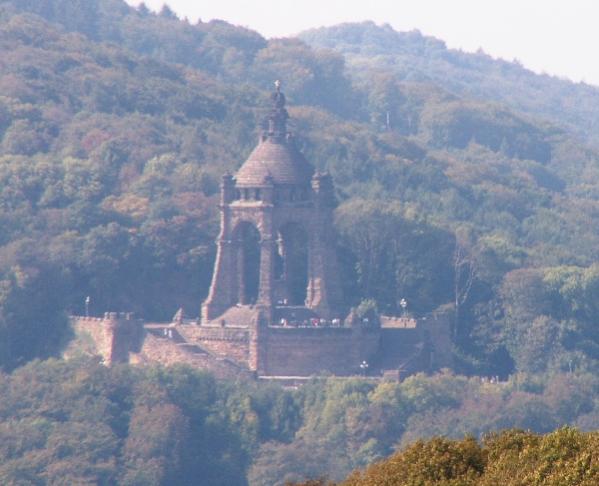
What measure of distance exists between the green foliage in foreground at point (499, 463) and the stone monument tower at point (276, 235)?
154ft

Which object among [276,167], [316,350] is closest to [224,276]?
[276,167]

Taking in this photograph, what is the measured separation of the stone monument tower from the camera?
106 metres

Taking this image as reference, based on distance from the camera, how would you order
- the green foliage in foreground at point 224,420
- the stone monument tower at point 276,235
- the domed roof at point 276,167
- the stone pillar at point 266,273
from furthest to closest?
the domed roof at point 276,167, the stone monument tower at point 276,235, the stone pillar at point 266,273, the green foliage in foreground at point 224,420

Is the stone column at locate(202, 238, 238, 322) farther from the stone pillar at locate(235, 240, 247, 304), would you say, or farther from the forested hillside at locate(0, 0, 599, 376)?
the forested hillside at locate(0, 0, 599, 376)

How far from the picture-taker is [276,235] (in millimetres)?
106625

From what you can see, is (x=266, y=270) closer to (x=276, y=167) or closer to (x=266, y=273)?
(x=266, y=273)

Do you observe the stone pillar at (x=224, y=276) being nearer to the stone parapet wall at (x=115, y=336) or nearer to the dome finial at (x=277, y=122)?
the stone parapet wall at (x=115, y=336)

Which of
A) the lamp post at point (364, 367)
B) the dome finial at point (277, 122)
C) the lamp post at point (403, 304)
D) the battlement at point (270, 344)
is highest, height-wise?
the dome finial at point (277, 122)

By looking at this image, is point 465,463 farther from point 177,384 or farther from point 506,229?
point 506,229

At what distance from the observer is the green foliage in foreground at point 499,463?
53.8 m

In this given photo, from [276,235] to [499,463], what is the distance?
168 ft

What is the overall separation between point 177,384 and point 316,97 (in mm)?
65468

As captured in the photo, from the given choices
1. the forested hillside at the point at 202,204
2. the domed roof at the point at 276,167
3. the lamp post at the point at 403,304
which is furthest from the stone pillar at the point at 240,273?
the lamp post at the point at 403,304

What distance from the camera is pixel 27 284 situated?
105875 millimetres
